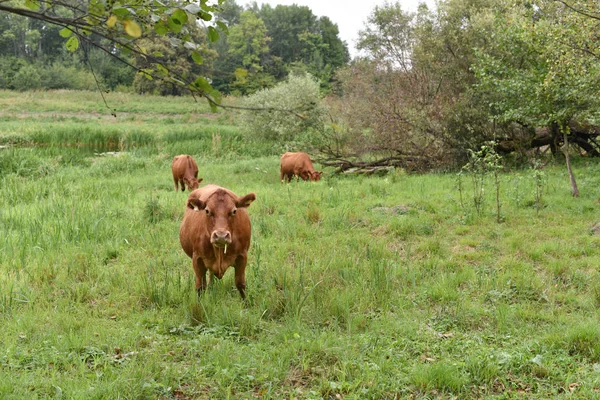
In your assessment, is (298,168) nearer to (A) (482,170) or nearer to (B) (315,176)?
(B) (315,176)

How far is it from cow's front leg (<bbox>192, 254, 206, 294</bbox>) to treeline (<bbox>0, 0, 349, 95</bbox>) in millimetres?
30884

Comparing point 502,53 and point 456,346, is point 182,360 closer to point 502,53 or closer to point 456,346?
point 456,346

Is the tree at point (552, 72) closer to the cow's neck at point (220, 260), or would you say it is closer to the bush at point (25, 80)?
the cow's neck at point (220, 260)

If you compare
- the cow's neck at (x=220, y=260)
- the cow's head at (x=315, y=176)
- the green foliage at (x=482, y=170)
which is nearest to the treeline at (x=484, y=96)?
the green foliage at (x=482, y=170)

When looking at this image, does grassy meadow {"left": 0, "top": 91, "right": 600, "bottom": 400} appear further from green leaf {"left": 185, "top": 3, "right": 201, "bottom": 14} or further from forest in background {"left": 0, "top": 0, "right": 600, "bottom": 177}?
green leaf {"left": 185, "top": 3, "right": 201, "bottom": 14}

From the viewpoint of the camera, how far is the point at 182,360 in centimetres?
452

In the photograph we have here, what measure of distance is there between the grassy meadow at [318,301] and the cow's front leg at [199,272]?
13 cm

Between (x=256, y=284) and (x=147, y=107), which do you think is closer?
(x=256, y=284)

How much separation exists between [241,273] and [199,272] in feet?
1.64

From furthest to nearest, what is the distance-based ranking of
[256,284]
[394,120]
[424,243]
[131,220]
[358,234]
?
[394,120]
[131,220]
[358,234]
[424,243]
[256,284]

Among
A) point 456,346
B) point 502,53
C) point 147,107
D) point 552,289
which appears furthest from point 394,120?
point 147,107

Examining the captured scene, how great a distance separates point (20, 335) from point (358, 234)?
5.39 m

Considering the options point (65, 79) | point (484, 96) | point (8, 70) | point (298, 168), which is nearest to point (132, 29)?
point (298, 168)

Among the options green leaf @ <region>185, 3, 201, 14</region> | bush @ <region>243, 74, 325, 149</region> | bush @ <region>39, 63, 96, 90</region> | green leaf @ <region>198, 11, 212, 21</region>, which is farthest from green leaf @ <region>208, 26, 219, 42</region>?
bush @ <region>39, 63, 96, 90</region>
